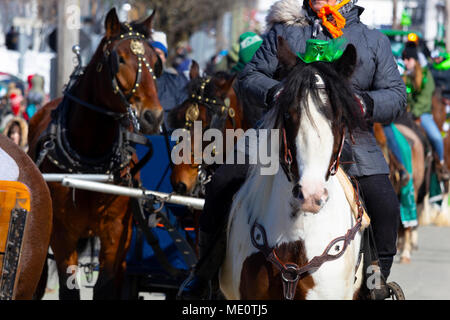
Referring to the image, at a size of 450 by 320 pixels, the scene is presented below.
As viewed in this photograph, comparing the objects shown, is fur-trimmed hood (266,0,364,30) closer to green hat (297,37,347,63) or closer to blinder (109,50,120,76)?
green hat (297,37,347,63)

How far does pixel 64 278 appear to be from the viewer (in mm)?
6730

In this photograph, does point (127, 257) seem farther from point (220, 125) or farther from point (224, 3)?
point (224, 3)

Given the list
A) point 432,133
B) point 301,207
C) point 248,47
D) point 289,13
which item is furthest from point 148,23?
point 432,133

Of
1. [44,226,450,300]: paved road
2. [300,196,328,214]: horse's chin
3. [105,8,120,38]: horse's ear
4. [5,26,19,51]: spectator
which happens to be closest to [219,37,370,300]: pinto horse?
[300,196,328,214]: horse's chin

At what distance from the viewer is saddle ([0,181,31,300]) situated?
13.8 feet

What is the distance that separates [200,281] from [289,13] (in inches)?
60.3

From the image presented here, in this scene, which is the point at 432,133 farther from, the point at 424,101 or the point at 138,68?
the point at 138,68

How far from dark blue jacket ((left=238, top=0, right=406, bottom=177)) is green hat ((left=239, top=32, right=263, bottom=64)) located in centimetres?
334

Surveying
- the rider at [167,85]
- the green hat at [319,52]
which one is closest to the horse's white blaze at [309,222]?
the green hat at [319,52]

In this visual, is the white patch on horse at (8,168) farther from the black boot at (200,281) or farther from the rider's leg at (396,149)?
the rider's leg at (396,149)
